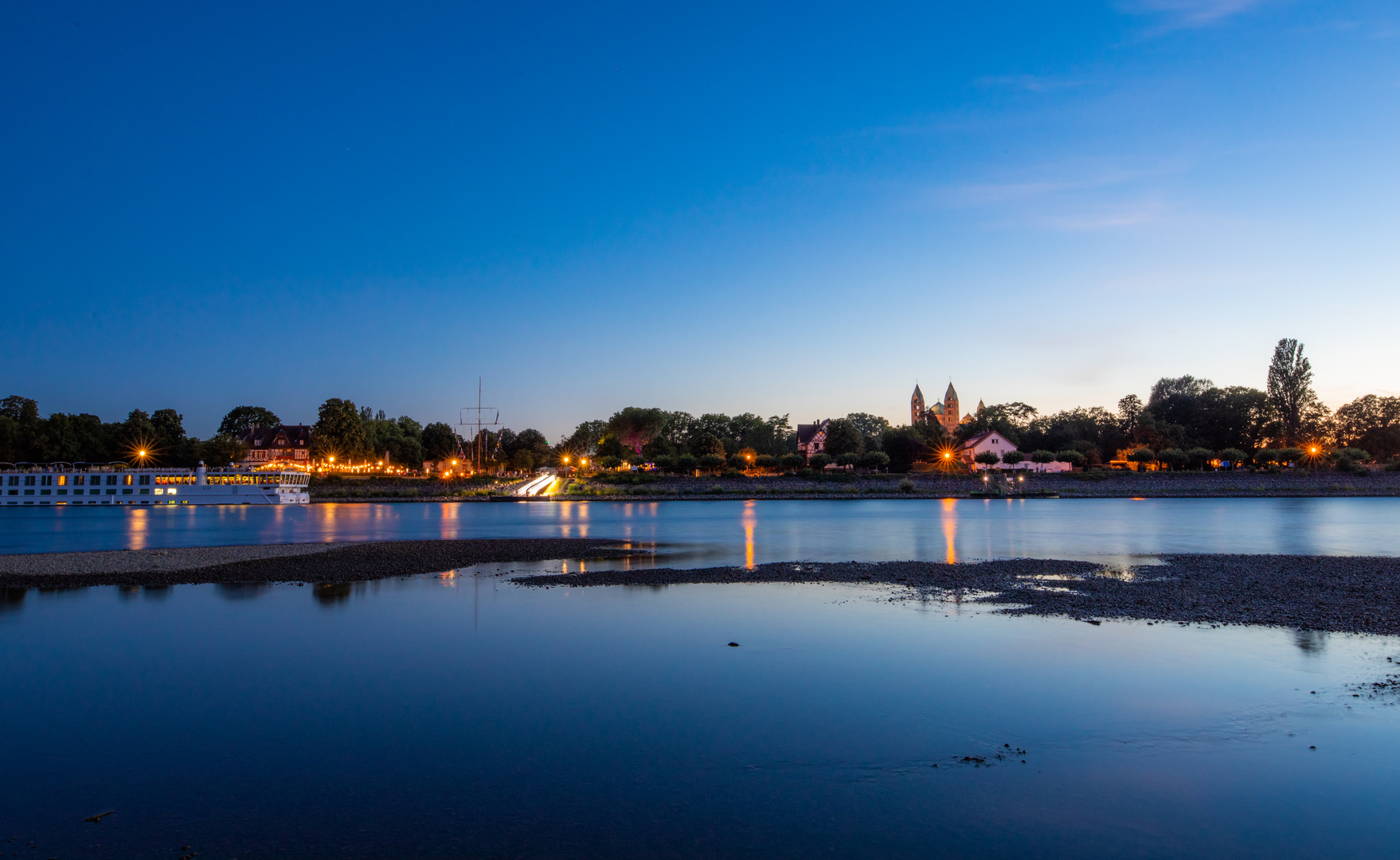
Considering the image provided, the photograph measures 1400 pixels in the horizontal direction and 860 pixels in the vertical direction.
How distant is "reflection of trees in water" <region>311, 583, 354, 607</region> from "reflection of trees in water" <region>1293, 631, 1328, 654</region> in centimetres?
1649

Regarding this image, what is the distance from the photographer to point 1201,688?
31.1 feet

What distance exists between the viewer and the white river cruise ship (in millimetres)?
73562

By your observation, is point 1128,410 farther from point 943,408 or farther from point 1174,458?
point 943,408

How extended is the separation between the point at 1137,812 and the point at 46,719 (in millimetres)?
10766

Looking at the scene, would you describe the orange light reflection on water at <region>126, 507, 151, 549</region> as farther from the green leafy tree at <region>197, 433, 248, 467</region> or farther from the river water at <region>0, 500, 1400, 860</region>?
the green leafy tree at <region>197, 433, 248, 467</region>

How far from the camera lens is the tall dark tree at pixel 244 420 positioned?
157 metres

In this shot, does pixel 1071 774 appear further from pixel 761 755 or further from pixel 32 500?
pixel 32 500

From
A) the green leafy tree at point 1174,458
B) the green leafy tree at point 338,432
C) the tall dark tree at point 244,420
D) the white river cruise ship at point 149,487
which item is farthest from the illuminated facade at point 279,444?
the green leafy tree at point 1174,458

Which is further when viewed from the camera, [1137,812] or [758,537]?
[758,537]

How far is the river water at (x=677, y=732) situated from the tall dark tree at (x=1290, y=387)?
Answer: 108151 mm

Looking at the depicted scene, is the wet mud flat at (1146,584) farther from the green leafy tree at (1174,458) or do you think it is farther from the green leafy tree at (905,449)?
the green leafy tree at (1174,458)

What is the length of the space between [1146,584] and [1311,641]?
6.31 metres

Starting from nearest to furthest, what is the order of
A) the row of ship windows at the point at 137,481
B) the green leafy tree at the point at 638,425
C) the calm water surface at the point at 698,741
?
the calm water surface at the point at 698,741
the row of ship windows at the point at 137,481
the green leafy tree at the point at 638,425

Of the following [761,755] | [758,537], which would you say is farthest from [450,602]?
[758,537]
